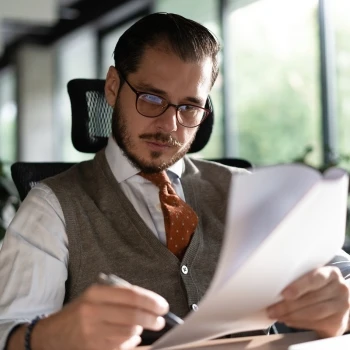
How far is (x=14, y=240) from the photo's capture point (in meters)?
1.29

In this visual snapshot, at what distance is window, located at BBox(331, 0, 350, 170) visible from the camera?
13.4ft

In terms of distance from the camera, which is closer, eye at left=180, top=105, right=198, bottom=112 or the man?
the man

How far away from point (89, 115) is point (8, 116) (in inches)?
303

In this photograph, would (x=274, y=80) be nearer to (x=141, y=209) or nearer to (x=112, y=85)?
(x=112, y=85)

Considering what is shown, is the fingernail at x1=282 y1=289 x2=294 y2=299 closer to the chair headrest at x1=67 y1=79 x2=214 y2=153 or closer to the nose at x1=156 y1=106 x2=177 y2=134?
the nose at x1=156 y1=106 x2=177 y2=134

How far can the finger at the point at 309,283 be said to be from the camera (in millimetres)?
963

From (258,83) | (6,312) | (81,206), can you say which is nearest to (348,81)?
(258,83)

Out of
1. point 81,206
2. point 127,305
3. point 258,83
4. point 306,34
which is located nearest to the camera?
point 127,305

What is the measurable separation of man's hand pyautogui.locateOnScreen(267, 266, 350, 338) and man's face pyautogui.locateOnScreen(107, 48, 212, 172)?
535 mm

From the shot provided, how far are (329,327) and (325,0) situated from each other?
3.43 meters

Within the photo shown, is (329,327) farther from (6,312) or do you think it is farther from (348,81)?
(348,81)

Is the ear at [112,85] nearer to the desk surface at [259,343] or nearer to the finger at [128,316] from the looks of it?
the desk surface at [259,343]

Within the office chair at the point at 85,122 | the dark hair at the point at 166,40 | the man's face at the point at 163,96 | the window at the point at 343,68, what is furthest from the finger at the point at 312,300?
the window at the point at 343,68

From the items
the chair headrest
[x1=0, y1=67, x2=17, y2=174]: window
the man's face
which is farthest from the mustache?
[x1=0, y1=67, x2=17, y2=174]: window
